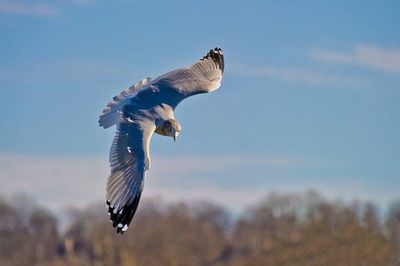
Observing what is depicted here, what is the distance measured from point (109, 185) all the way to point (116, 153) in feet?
0.77

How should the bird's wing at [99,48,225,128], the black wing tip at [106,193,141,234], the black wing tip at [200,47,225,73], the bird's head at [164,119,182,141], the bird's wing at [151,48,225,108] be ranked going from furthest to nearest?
the black wing tip at [200,47,225,73]
the bird's wing at [151,48,225,108]
the bird's wing at [99,48,225,128]
the bird's head at [164,119,182,141]
the black wing tip at [106,193,141,234]

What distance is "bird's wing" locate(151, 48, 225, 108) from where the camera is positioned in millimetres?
10477

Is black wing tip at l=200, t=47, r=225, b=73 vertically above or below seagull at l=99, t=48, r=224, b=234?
above

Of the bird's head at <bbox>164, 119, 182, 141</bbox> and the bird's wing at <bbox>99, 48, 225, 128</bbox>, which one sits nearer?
the bird's head at <bbox>164, 119, 182, 141</bbox>

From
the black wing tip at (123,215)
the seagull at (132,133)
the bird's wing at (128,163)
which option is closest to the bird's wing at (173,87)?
the seagull at (132,133)

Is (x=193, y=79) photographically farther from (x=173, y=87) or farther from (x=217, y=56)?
(x=217, y=56)

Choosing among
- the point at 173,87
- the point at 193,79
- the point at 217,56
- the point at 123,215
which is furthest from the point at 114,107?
the point at 217,56

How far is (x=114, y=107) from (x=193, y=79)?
1.07 metres

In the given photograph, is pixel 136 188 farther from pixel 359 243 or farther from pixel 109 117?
pixel 359 243

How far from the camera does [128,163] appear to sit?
977 cm

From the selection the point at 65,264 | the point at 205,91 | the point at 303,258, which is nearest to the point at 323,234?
the point at 303,258

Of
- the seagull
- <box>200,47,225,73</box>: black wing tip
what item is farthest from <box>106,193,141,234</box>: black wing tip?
<box>200,47,225,73</box>: black wing tip

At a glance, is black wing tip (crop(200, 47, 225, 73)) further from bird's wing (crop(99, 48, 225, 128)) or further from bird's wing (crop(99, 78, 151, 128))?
bird's wing (crop(99, 78, 151, 128))

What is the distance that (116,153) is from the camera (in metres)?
9.82
